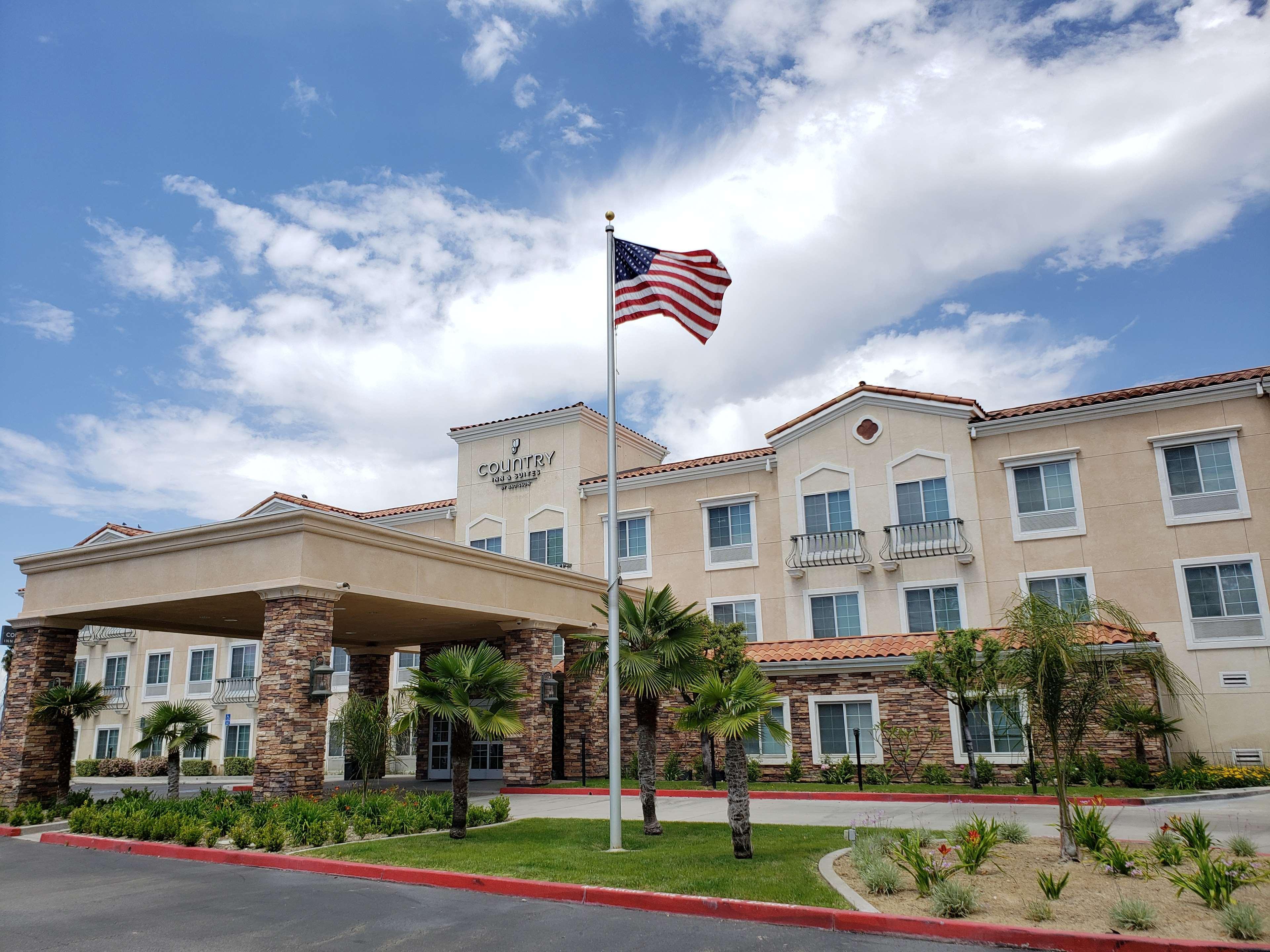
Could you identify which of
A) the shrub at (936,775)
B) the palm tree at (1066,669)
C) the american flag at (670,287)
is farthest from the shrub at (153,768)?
the palm tree at (1066,669)

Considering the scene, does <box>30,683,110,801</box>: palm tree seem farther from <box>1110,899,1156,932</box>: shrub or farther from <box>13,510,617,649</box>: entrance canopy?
<box>1110,899,1156,932</box>: shrub

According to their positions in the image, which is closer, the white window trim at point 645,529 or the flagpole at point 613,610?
the flagpole at point 613,610

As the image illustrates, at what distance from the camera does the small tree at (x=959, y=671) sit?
65.5 feet

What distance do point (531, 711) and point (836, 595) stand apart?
9.83m

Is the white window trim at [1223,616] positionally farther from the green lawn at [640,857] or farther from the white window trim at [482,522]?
the white window trim at [482,522]

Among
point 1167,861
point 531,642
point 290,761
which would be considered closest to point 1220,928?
point 1167,861

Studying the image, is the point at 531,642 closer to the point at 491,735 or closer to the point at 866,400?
the point at 491,735

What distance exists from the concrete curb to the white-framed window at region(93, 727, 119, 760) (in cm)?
3231

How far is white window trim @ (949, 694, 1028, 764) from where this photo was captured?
72.8ft

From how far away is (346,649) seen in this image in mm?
29578

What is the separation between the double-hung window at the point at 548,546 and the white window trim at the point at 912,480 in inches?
459

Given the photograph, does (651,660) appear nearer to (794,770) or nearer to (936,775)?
(794,770)

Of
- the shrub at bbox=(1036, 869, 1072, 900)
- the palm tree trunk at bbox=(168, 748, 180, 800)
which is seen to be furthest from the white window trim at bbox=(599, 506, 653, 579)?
the shrub at bbox=(1036, 869, 1072, 900)

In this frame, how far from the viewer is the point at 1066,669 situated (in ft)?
38.3
